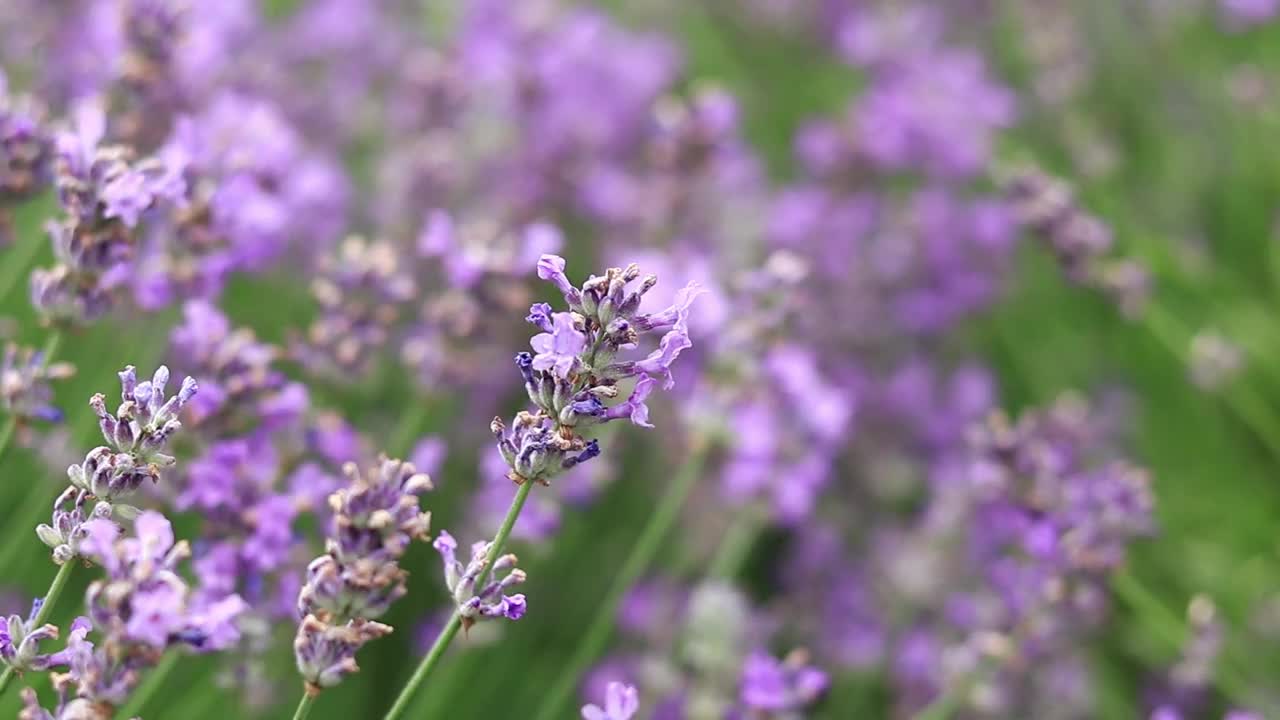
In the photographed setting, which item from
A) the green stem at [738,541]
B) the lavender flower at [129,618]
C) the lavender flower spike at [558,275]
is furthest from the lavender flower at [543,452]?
the green stem at [738,541]

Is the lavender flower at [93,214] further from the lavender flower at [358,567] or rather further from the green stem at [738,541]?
the green stem at [738,541]

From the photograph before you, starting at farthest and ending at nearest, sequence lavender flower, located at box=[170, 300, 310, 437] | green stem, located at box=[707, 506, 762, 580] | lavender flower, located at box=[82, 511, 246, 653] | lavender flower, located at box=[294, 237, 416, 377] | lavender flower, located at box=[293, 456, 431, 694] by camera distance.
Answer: green stem, located at box=[707, 506, 762, 580] < lavender flower, located at box=[294, 237, 416, 377] < lavender flower, located at box=[170, 300, 310, 437] < lavender flower, located at box=[293, 456, 431, 694] < lavender flower, located at box=[82, 511, 246, 653]

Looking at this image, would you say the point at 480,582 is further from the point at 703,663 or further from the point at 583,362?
the point at 703,663

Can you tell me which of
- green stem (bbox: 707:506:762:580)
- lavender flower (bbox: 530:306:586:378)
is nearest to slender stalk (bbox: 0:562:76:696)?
lavender flower (bbox: 530:306:586:378)

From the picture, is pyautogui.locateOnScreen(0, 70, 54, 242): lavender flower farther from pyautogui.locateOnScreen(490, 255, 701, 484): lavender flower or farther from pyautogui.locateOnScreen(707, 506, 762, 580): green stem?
pyautogui.locateOnScreen(707, 506, 762, 580): green stem

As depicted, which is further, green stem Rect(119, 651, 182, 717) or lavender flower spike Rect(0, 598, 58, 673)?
green stem Rect(119, 651, 182, 717)
